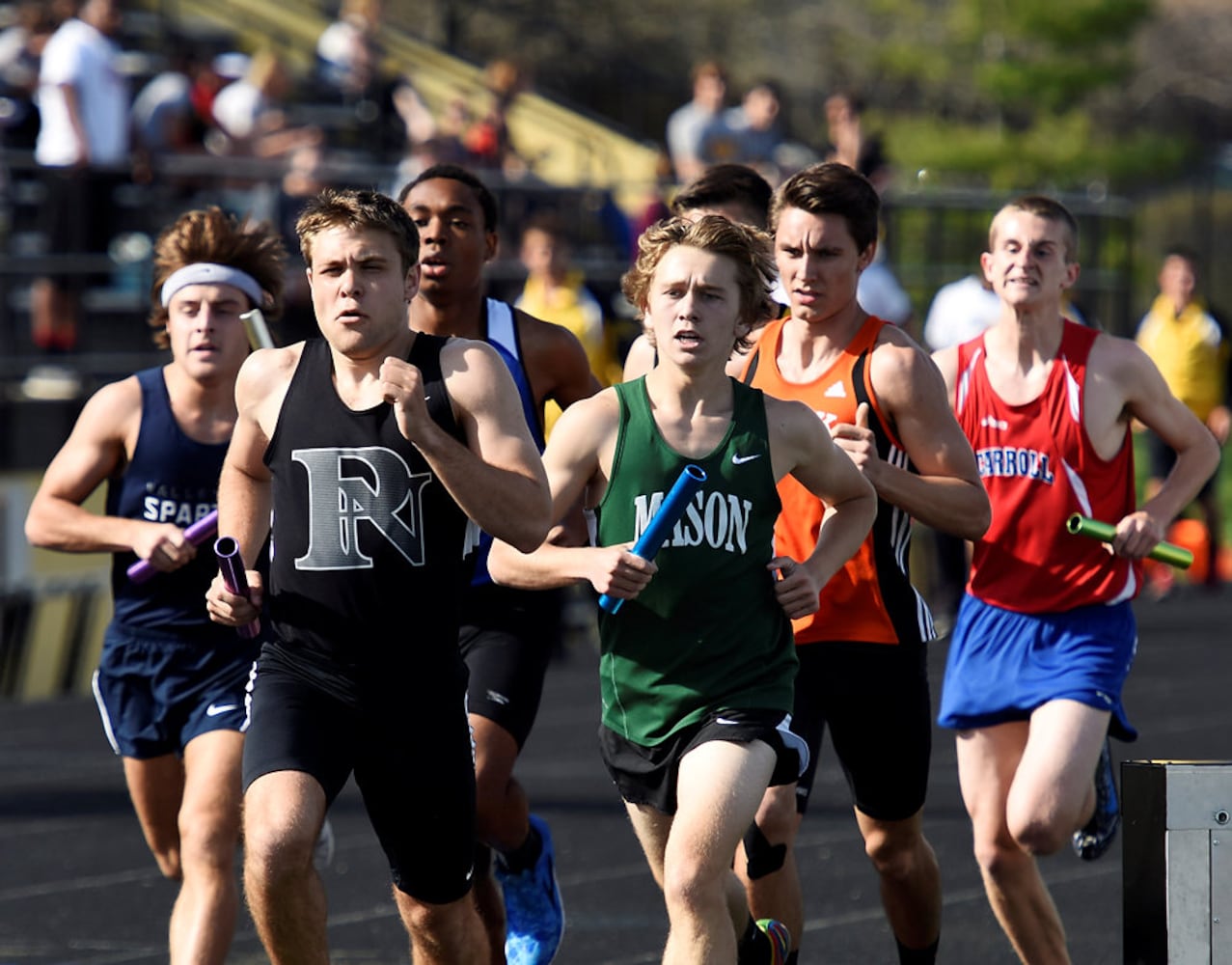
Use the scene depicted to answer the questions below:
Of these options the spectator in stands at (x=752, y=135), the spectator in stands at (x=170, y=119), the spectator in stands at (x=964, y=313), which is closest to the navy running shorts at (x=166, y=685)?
the spectator in stands at (x=964, y=313)

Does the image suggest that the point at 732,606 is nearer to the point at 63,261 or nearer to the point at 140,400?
the point at 140,400

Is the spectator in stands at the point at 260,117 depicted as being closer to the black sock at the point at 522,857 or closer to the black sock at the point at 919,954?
the black sock at the point at 522,857

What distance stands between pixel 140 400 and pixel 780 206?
1.84 m

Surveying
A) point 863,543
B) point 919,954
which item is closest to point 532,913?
point 919,954

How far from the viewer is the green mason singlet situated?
16.7 ft

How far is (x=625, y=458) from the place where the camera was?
514 cm

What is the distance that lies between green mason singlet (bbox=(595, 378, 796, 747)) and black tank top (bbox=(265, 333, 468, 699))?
40cm

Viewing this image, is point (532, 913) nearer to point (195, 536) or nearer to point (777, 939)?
point (777, 939)

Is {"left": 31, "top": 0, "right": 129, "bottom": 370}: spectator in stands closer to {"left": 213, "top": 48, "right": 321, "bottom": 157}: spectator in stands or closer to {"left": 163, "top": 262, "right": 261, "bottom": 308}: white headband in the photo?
{"left": 213, "top": 48, "right": 321, "bottom": 157}: spectator in stands

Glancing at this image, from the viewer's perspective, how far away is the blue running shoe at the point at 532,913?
624 centimetres

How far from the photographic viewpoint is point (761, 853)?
5.77m

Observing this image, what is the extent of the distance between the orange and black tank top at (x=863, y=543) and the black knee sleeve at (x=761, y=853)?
52 centimetres

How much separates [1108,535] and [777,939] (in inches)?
56.3

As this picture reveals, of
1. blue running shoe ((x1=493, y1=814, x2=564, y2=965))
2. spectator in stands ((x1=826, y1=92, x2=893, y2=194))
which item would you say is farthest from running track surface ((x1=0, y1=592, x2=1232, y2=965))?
spectator in stands ((x1=826, y1=92, x2=893, y2=194))
